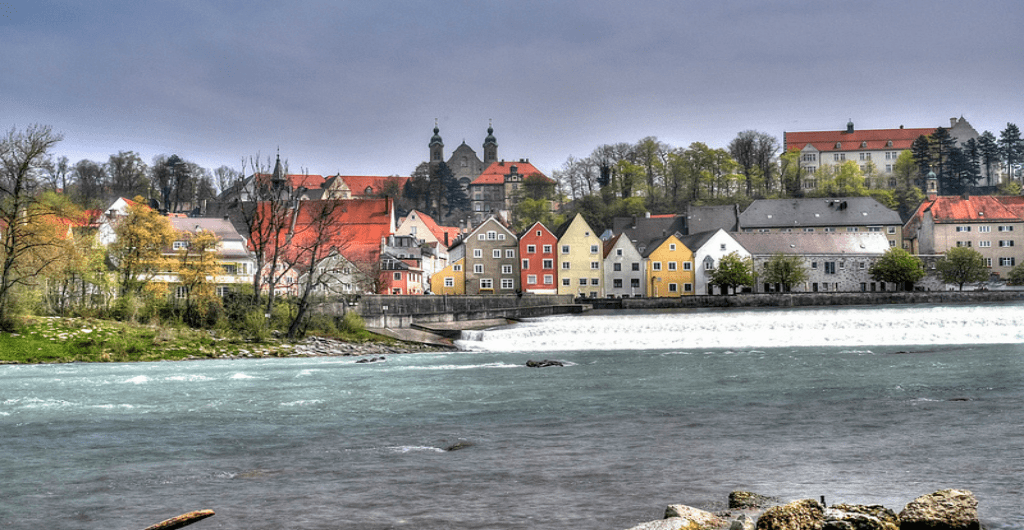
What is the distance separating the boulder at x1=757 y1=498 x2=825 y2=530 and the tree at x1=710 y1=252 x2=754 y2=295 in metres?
71.3

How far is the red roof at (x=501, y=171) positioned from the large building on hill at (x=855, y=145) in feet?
162

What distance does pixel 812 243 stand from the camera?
280 ft

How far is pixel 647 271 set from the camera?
82125mm

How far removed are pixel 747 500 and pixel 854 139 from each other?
151m

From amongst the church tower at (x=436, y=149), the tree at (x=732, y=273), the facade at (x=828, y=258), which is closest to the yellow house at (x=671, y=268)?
the tree at (x=732, y=273)

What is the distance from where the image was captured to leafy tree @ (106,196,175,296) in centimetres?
4772

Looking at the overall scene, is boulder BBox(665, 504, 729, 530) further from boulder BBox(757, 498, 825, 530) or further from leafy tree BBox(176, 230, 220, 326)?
leafy tree BBox(176, 230, 220, 326)

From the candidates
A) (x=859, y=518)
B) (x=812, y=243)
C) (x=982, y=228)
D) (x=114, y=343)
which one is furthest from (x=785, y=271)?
(x=859, y=518)

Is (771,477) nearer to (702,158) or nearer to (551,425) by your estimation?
(551,425)

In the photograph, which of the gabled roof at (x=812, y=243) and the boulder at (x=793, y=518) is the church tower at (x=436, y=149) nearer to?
the gabled roof at (x=812, y=243)

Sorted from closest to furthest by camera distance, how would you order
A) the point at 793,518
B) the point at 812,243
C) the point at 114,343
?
the point at 793,518 < the point at 114,343 < the point at 812,243

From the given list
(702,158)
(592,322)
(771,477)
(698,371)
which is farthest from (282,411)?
(702,158)

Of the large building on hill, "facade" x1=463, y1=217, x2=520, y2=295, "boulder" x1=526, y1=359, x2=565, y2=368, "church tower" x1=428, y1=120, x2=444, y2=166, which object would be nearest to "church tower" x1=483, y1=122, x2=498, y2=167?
"church tower" x1=428, y1=120, x2=444, y2=166

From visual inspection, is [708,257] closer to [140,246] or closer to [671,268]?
[671,268]
